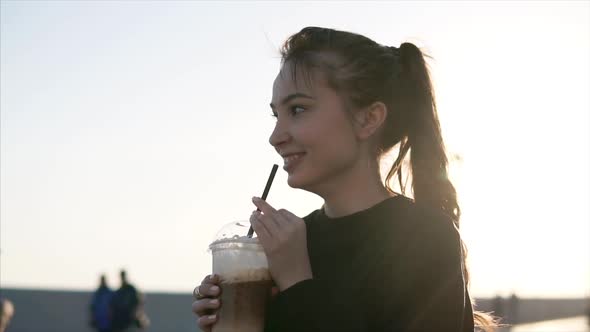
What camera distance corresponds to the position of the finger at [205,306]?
326cm

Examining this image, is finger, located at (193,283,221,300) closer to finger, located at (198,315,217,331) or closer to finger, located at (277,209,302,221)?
finger, located at (198,315,217,331)

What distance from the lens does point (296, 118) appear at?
3.55m

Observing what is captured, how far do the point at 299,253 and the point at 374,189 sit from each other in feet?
1.96

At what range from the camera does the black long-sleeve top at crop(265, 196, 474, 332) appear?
3154 millimetres

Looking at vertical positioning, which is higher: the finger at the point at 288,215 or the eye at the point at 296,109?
the eye at the point at 296,109

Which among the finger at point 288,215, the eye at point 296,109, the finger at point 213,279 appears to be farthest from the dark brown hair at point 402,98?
the finger at point 213,279

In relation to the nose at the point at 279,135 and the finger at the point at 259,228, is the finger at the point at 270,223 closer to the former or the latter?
the finger at the point at 259,228

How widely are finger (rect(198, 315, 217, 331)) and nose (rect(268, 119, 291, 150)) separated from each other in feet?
2.28

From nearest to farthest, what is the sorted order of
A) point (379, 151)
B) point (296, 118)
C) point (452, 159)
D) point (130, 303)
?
point (296, 118) → point (379, 151) → point (452, 159) → point (130, 303)

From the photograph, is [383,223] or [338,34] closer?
[383,223]

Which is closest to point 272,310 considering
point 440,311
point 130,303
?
point 440,311

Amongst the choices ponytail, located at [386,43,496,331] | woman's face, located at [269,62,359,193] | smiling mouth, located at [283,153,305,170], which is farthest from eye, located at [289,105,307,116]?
ponytail, located at [386,43,496,331]

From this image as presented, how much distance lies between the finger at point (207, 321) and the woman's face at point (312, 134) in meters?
0.59

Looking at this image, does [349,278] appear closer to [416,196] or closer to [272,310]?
[272,310]
